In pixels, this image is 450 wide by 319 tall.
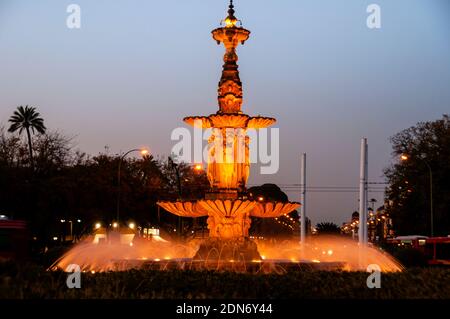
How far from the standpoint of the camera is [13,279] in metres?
11.9

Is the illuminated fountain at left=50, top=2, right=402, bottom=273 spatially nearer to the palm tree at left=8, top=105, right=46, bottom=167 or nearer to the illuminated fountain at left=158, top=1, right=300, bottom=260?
the illuminated fountain at left=158, top=1, right=300, bottom=260

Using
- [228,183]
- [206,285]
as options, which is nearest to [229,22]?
[228,183]

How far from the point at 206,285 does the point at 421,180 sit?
173 ft

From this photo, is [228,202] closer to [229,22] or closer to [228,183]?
[228,183]

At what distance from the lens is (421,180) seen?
6356 cm

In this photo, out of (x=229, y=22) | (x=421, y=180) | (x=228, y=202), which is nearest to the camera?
(x=228, y=202)

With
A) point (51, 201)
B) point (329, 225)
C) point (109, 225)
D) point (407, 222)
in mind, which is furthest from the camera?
point (407, 222)

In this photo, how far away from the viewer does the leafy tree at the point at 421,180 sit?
62344 mm

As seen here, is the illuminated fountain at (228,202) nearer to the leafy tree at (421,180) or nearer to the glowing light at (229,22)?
the glowing light at (229,22)

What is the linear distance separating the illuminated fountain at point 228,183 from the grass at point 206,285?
909cm

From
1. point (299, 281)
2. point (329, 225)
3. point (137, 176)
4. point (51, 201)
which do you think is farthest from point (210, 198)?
point (137, 176)

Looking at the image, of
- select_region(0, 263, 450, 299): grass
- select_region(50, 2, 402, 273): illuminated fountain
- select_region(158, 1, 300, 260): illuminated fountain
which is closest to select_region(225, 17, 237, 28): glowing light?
select_region(50, 2, 402, 273): illuminated fountain
